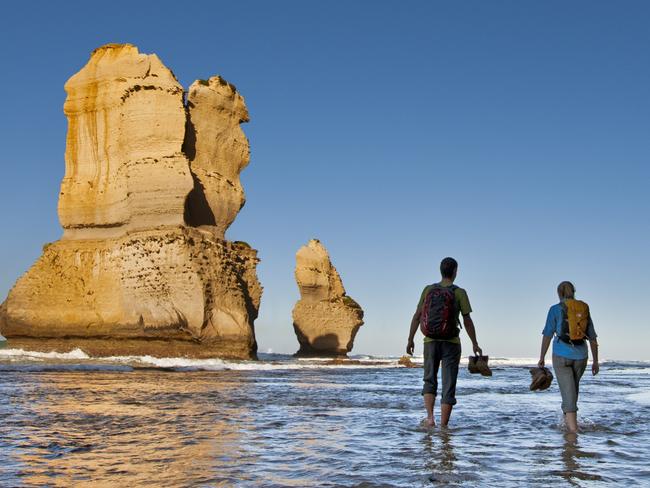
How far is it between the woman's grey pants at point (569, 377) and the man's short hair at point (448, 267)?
1.59 metres

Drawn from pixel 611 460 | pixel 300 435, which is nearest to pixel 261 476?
pixel 300 435

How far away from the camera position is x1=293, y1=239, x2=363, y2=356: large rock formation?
202ft

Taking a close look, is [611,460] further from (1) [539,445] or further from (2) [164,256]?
(2) [164,256]

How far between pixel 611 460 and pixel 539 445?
93 cm

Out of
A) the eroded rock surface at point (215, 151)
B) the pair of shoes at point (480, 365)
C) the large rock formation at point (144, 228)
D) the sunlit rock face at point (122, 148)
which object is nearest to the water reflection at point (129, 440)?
the pair of shoes at point (480, 365)

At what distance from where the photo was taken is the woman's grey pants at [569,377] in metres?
7.98

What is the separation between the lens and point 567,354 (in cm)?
800

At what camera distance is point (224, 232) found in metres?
42.0

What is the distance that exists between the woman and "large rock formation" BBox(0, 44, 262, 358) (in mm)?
27759

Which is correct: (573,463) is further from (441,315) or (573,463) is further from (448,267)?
(448,267)

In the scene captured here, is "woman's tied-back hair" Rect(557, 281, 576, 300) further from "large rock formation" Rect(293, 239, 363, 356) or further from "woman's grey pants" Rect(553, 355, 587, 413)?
"large rock formation" Rect(293, 239, 363, 356)

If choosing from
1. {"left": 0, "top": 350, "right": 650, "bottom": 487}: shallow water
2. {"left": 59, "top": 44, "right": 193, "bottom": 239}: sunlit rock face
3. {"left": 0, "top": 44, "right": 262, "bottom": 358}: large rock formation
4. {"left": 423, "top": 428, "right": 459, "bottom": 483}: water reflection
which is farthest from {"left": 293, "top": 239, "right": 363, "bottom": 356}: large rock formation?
{"left": 423, "top": 428, "right": 459, "bottom": 483}: water reflection

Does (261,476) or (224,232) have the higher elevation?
(224,232)

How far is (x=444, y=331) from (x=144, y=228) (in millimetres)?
31616
